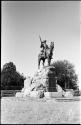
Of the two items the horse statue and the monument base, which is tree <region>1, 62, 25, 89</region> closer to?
the horse statue

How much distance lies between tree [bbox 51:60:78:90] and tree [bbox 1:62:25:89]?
10.0m

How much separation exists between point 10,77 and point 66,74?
14.2 metres

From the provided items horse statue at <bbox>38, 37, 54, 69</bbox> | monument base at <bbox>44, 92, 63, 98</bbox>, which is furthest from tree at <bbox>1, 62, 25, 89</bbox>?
monument base at <bbox>44, 92, 63, 98</bbox>

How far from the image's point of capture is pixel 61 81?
195 feet

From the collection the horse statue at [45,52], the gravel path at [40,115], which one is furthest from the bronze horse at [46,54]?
the gravel path at [40,115]

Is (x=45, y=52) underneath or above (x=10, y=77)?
above

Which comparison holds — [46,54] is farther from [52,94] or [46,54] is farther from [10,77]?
[10,77]

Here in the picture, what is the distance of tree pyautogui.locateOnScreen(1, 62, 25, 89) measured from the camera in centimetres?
5655

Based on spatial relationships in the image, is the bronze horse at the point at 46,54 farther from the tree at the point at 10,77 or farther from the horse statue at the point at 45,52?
the tree at the point at 10,77

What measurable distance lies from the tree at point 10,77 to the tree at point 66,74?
10.0 m

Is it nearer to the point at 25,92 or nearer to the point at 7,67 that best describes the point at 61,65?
the point at 7,67

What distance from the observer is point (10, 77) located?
191 ft

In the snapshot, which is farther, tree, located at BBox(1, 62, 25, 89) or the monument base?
tree, located at BBox(1, 62, 25, 89)

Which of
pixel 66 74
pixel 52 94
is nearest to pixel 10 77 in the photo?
pixel 66 74
